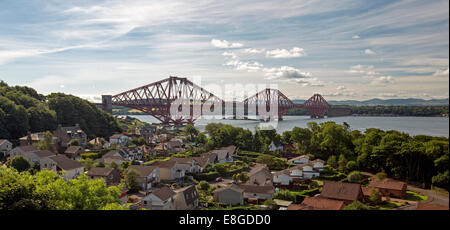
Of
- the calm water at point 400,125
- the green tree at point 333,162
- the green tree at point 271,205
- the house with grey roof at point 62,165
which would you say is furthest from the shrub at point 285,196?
the house with grey roof at point 62,165

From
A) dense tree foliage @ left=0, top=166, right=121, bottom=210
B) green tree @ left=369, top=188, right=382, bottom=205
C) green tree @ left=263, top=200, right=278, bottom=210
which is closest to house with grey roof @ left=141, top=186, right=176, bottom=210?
green tree @ left=263, top=200, right=278, bottom=210

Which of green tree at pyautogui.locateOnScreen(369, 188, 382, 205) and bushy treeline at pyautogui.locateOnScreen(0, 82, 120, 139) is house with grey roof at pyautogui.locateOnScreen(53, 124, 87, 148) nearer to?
bushy treeline at pyautogui.locateOnScreen(0, 82, 120, 139)

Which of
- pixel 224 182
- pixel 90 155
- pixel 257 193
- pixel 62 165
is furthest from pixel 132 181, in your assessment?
pixel 90 155
